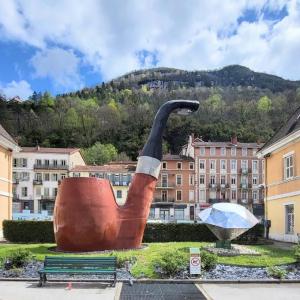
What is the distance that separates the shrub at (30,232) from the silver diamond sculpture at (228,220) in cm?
1263

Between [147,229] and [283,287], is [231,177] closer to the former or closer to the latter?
[147,229]

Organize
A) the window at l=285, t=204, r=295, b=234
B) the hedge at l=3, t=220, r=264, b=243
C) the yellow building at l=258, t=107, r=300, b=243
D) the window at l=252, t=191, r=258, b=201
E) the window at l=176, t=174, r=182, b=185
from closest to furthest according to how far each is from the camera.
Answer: the yellow building at l=258, t=107, r=300, b=243
the window at l=285, t=204, r=295, b=234
the hedge at l=3, t=220, r=264, b=243
the window at l=176, t=174, r=182, b=185
the window at l=252, t=191, r=258, b=201

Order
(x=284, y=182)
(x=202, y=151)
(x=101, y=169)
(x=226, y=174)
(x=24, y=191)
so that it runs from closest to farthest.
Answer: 1. (x=284, y=182)
2. (x=24, y=191)
3. (x=101, y=169)
4. (x=202, y=151)
5. (x=226, y=174)

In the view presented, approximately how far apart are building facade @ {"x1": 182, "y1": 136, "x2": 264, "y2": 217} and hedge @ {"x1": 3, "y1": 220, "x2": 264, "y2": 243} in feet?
178

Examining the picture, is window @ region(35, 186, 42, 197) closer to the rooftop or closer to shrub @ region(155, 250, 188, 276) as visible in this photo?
the rooftop

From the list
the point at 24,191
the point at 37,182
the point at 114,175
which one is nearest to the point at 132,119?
the point at 114,175

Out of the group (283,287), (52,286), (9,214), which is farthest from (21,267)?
(9,214)

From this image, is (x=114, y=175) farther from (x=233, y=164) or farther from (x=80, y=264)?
(x=80, y=264)

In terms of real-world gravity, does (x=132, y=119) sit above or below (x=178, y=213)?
above

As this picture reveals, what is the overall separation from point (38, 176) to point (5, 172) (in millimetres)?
49005

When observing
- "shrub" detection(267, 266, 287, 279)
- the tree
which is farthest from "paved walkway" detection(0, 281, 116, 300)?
the tree

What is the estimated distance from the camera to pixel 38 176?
3334 inches

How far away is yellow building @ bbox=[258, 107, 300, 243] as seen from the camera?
29781mm

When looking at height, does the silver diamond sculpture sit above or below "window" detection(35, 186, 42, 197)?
below
